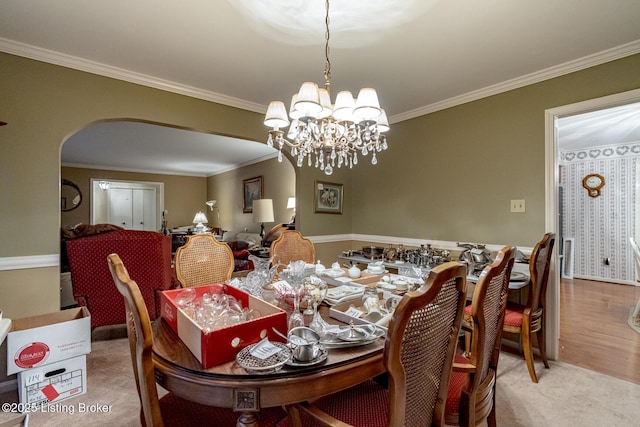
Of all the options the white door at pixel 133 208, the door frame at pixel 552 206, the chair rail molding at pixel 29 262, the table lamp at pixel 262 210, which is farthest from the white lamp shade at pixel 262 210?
the white door at pixel 133 208

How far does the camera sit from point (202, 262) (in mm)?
2229

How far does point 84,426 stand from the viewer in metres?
1.68

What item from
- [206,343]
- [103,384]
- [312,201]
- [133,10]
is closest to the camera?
[206,343]

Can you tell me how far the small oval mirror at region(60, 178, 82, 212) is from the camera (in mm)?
6934

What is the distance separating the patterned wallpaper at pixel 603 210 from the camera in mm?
4781

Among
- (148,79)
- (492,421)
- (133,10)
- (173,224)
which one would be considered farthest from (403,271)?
(173,224)

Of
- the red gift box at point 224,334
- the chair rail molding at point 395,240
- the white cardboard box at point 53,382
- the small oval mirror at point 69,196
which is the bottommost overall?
the white cardboard box at point 53,382

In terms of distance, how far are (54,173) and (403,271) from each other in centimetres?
279

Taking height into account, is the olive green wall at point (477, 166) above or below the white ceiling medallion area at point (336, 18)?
below

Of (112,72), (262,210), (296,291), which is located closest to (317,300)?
Answer: (296,291)

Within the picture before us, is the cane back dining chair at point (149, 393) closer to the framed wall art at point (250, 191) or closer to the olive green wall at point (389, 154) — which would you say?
the olive green wall at point (389, 154)

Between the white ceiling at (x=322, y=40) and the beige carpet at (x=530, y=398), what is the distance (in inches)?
88.6

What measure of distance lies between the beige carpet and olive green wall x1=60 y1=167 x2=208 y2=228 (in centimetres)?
621

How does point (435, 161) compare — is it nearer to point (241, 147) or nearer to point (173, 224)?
point (241, 147)
